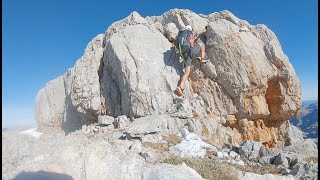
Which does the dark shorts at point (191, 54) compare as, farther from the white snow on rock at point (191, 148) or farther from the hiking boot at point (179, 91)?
the white snow on rock at point (191, 148)

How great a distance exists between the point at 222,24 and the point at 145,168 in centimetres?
1965

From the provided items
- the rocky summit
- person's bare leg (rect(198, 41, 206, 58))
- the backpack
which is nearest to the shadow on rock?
the rocky summit

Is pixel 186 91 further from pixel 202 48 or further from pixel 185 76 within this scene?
pixel 202 48

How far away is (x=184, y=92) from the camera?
2528 centimetres

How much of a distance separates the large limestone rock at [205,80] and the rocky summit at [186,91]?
0.22 feet

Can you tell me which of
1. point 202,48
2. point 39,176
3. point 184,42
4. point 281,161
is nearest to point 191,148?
point 281,161

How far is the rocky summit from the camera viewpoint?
2172 cm

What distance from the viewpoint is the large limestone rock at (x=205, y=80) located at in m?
24.5

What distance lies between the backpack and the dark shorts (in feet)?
1.12

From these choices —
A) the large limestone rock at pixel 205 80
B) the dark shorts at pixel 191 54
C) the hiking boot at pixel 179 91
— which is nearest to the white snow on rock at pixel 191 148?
the large limestone rock at pixel 205 80

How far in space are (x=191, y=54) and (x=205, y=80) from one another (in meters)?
2.08

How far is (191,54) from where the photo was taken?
25516 millimetres

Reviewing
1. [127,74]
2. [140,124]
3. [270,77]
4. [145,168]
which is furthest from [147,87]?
[145,168]

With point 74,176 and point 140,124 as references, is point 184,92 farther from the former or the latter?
point 74,176
